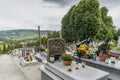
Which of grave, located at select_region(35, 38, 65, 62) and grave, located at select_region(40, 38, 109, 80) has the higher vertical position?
grave, located at select_region(35, 38, 65, 62)

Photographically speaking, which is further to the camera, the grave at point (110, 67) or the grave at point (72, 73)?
the grave at point (110, 67)

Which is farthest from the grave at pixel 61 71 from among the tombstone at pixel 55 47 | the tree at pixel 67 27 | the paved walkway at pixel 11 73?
the tree at pixel 67 27

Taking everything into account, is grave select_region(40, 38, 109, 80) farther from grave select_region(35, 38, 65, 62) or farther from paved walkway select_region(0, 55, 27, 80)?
paved walkway select_region(0, 55, 27, 80)

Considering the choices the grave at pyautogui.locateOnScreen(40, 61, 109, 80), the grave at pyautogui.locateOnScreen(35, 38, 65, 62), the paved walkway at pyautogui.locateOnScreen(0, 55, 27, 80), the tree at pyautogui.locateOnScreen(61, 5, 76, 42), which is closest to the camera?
the grave at pyautogui.locateOnScreen(40, 61, 109, 80)

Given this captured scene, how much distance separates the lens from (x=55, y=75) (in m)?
5.77

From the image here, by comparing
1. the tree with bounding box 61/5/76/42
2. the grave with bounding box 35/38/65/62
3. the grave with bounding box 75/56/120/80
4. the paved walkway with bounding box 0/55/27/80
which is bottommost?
the paved walkway with bounding box 0/55/27/80

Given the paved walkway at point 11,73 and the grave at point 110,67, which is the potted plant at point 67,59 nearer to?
the grave at point 110,67

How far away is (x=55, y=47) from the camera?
6.76 meters

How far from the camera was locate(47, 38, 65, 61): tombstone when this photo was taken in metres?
6.65

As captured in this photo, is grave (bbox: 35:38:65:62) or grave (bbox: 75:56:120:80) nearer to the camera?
grave (bbox: 75:56:120:80)

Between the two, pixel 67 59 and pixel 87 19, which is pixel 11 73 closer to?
pixel 67 59

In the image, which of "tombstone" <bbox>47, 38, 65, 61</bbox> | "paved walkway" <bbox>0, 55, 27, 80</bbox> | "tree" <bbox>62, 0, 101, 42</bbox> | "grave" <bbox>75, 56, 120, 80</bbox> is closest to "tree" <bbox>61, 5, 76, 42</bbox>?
"tree" <bbox>62, 0, 101, 42</bbox>

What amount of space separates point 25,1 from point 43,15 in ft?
23.2

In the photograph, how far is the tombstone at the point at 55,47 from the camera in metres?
6.65
